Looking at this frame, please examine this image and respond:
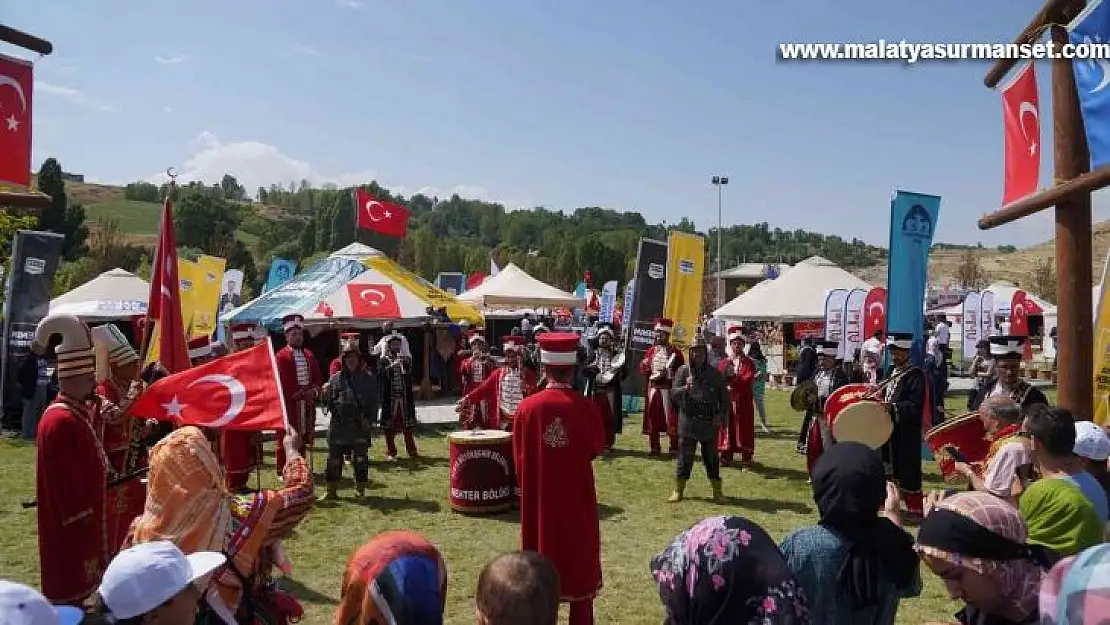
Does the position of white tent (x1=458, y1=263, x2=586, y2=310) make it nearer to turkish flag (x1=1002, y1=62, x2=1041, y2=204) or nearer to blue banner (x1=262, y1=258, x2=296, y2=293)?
blue banner (x1=262, y1=258, x2=296, y2=293)

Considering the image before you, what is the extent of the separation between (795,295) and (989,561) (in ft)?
73.6

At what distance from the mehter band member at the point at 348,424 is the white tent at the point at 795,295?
15.8 metres

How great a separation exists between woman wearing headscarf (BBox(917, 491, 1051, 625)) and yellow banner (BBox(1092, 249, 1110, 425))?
3683 millimetres

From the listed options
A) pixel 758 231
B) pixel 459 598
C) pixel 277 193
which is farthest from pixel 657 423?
pixel 758 231

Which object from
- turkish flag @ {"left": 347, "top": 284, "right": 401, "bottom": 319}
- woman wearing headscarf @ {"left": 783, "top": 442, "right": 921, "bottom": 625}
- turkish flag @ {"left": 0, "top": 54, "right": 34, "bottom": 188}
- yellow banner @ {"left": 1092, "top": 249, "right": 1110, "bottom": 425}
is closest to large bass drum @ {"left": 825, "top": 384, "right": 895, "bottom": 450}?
yellow banner @ {"left": 1092, "top": 249, "right": 1110, "bottom": 425}

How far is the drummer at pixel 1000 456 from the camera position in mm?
4527

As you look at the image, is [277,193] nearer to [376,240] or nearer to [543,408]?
[376,240]

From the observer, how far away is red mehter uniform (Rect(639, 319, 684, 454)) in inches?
472

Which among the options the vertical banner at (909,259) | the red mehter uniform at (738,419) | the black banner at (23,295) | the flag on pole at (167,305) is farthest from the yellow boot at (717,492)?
the black banner at (23,295)

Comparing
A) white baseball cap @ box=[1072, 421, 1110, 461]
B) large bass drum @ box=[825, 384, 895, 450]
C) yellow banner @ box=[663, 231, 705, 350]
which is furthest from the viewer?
yellow banner @ box=[663, 231, 705, 350]

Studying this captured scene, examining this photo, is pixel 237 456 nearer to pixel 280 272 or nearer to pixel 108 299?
pixel 108 299

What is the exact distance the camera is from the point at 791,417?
663 inches

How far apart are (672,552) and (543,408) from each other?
3.05 meters

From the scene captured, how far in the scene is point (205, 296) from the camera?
1705 cm
